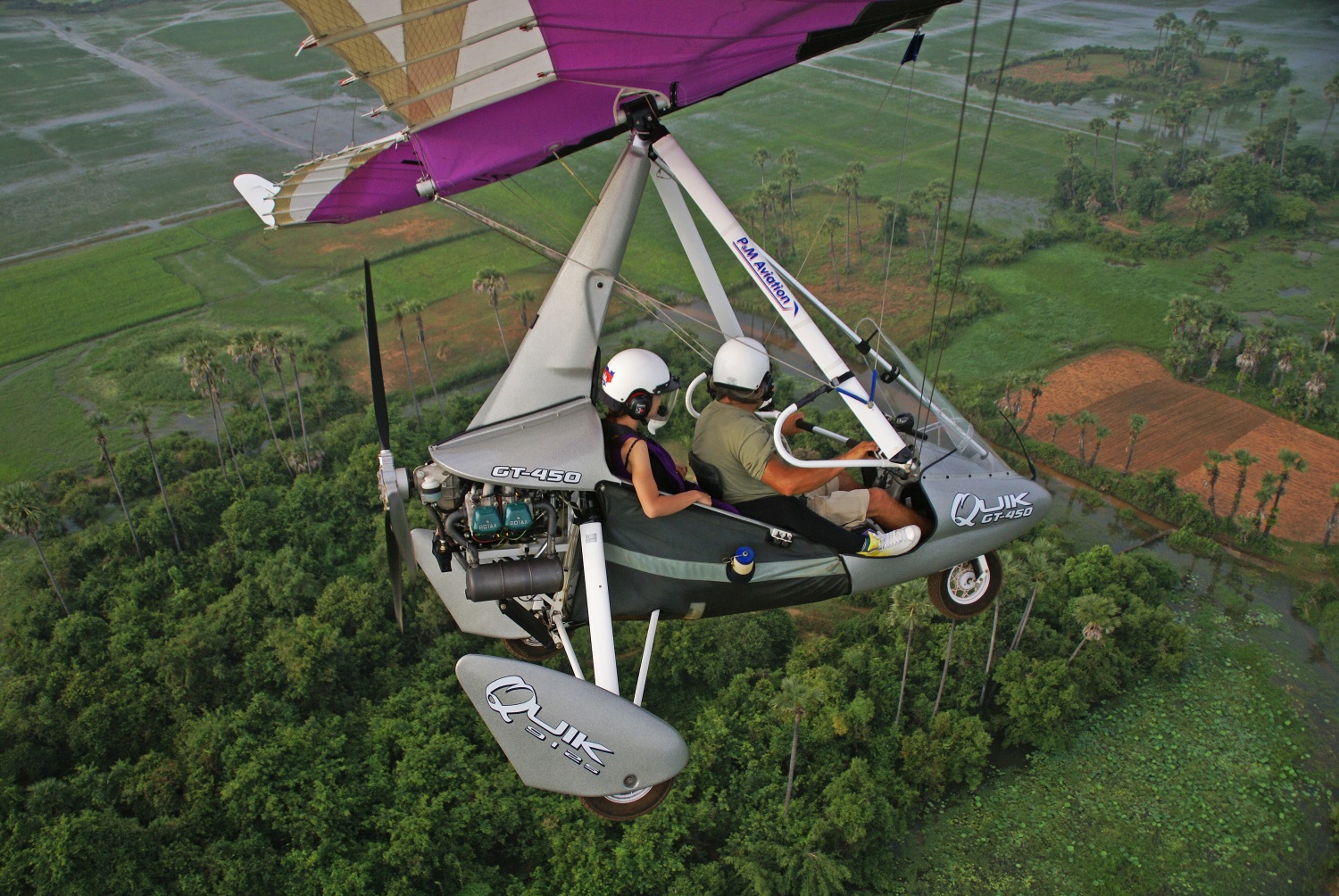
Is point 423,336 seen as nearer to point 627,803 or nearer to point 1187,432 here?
point 1187,432

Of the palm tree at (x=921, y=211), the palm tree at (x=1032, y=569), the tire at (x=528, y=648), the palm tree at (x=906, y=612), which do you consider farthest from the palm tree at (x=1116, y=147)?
the tire at (x=528, y=648)

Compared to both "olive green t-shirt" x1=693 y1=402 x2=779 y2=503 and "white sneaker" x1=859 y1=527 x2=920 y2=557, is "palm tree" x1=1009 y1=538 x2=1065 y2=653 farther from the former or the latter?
"olive green t-shirt" x1=693 y1=402 x2=779 y2=503

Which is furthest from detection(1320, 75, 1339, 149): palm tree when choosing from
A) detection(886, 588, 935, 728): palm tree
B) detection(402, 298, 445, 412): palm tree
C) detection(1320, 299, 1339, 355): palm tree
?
detection(886, 588, 935, 728): palm tree

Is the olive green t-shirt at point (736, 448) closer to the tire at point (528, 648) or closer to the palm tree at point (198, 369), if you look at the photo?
the tire at point (528, 648)

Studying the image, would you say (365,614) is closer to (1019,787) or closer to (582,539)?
(1019,787)

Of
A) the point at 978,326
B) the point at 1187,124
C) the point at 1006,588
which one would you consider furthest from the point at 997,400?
the point at 1187,124
